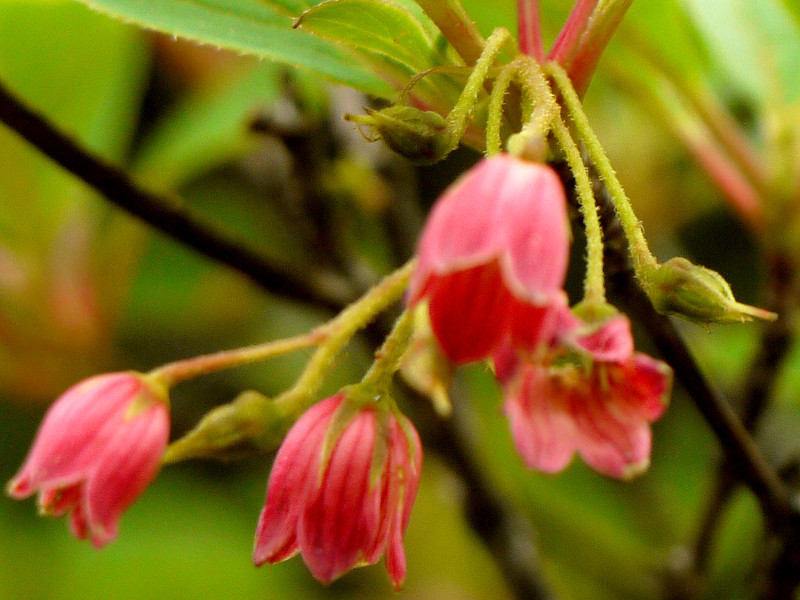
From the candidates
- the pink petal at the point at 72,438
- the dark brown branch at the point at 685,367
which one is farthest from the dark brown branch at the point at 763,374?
the pink petal at the point at 72,438

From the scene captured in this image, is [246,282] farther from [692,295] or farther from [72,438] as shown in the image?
[692,295]

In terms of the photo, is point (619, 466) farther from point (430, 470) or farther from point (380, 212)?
point (430, 470)

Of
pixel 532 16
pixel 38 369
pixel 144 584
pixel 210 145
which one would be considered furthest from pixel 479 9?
pixel 144 584

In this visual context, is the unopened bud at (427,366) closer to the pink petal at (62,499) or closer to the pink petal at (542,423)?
the pink petal at (542,423)

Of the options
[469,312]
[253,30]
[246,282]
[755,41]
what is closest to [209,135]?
[246,282]

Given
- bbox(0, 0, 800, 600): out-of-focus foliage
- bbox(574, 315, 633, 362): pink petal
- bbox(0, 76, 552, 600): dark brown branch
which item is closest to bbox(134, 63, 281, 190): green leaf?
bbox(0, 0, 800, 600): out-of-focus foliage

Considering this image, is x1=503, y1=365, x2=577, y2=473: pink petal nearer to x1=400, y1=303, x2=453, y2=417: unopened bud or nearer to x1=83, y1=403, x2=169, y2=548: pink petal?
x1=400, y1=303, x2=453, y2=417: unopened bud
